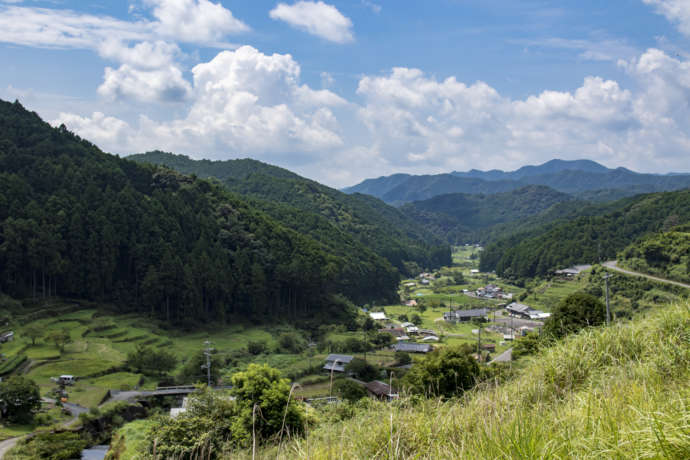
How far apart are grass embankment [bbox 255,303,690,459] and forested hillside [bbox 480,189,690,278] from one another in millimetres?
64644

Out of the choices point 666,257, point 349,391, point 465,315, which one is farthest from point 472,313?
point 349,391

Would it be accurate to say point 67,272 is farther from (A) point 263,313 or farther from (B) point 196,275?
(A) point 263,313

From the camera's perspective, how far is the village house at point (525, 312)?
44.6m

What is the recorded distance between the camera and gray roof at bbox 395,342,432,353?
3350cm

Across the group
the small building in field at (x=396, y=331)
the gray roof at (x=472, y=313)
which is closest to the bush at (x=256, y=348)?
the small building in field at (x=396, y=331)

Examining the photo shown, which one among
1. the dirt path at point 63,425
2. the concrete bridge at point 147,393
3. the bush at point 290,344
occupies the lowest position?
the bush at point 290,344

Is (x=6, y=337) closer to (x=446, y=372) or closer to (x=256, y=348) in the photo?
(x=256, y=348)

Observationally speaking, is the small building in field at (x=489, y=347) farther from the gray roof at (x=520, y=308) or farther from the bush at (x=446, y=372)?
the bush at (x=446, y=372)

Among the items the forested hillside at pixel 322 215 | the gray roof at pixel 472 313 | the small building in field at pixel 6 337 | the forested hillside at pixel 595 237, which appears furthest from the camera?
the forested hillside at pixel 322 215

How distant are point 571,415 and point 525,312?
4787cm

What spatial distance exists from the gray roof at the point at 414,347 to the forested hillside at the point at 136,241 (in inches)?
561

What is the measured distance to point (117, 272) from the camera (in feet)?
129

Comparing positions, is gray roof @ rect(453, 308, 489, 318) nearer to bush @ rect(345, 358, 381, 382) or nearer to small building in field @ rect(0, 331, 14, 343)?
bush @ rect(345, 358, 381, 382)

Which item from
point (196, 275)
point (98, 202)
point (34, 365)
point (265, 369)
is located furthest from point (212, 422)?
point (98, 202)
